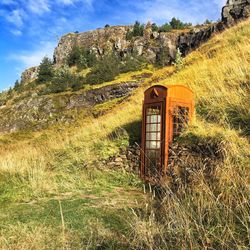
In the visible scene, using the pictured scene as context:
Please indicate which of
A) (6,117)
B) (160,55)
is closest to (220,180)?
(6,117)

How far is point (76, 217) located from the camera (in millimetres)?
5203

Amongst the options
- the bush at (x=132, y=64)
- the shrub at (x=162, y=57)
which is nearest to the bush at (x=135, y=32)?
the shrub at (x=162, y=57)

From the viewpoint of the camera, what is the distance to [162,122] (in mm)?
7555

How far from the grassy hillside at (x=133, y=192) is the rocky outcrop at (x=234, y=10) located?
12.5m

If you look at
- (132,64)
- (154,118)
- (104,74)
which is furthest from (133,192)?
(132,64)

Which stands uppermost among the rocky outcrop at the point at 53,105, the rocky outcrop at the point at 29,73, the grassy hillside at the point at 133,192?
the rocky outcrop at the point at 29,73

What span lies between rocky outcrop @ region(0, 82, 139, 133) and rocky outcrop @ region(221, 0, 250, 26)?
29.0 feet

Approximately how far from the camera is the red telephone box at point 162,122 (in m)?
7.46

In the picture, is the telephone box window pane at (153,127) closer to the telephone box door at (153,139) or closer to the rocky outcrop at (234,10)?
the telephone box door at (153,139)

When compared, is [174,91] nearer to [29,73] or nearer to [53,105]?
[53,105]

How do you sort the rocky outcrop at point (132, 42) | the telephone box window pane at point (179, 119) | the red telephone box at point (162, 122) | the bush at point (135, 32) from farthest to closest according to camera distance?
the bush at point (135, 32)
the rocky outcrop at point (132, 42)
the telephone box window pane at point (179, 119)
the red telephone box at point (162, 122)

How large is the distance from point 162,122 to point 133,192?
1553mm

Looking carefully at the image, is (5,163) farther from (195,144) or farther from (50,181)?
(195,144)

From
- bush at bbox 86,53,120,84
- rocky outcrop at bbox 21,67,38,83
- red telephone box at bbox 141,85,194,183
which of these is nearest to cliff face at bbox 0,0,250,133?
bush at bbox 86,53,120,84
